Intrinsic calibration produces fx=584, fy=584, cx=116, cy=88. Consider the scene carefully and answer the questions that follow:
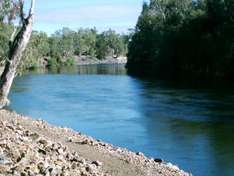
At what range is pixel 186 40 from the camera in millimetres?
104250

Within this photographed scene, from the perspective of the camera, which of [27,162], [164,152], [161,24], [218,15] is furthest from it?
[161,24]

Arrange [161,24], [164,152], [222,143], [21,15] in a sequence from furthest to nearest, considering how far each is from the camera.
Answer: [161,24], [222,143], [164,152], [21,15]

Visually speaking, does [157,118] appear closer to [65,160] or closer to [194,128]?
[194,128]

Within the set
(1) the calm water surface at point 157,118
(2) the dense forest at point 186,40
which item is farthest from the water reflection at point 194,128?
(2) the dense forest at point 186,40

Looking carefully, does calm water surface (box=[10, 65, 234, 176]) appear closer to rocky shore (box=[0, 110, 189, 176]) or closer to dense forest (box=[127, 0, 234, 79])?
rocky shore (box=[0, 110, 189, 176])

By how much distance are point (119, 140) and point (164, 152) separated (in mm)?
4372

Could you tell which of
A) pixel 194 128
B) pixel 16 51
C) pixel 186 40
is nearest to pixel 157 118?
pixel 194 128

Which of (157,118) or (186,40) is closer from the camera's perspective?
(157,118)

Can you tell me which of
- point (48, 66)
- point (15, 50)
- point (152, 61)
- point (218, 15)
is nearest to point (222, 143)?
point (15, 50)

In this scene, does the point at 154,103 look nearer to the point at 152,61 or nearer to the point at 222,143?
the point at 222,143

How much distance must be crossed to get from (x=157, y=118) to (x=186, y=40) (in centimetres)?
6359

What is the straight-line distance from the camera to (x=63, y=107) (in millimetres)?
51656

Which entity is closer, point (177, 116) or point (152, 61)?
point (177, 116)

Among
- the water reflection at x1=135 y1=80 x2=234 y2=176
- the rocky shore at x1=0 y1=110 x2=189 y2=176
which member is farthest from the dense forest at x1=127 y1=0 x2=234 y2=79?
the rocky shore at x1=0 y1=110 x2=189 y2=176
